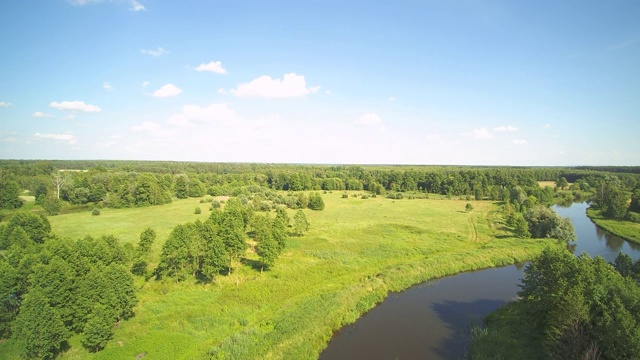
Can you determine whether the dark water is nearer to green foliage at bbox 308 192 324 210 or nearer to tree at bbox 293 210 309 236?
tree at bbox 293 210 309 236

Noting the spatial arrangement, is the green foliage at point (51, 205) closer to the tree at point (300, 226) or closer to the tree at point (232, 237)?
the tree at point (300, 226)

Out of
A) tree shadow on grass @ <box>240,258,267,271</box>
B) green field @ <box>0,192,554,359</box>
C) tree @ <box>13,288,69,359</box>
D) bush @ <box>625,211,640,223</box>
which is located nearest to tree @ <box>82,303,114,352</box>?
green field @ <box>0,192,554,359</box>

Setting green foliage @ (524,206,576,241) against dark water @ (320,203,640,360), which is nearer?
dark water @ (320,203,640,360)

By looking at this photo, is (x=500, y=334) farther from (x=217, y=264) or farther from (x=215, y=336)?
(x=217, y=264)

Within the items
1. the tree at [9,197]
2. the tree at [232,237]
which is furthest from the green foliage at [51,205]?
the tree at [232,237]

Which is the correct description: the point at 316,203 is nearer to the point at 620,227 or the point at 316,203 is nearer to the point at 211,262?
the point at 211,262

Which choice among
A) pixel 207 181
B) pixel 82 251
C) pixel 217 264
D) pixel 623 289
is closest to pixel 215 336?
pixel 217 264

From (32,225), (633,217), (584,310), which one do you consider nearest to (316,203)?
(32,225)
